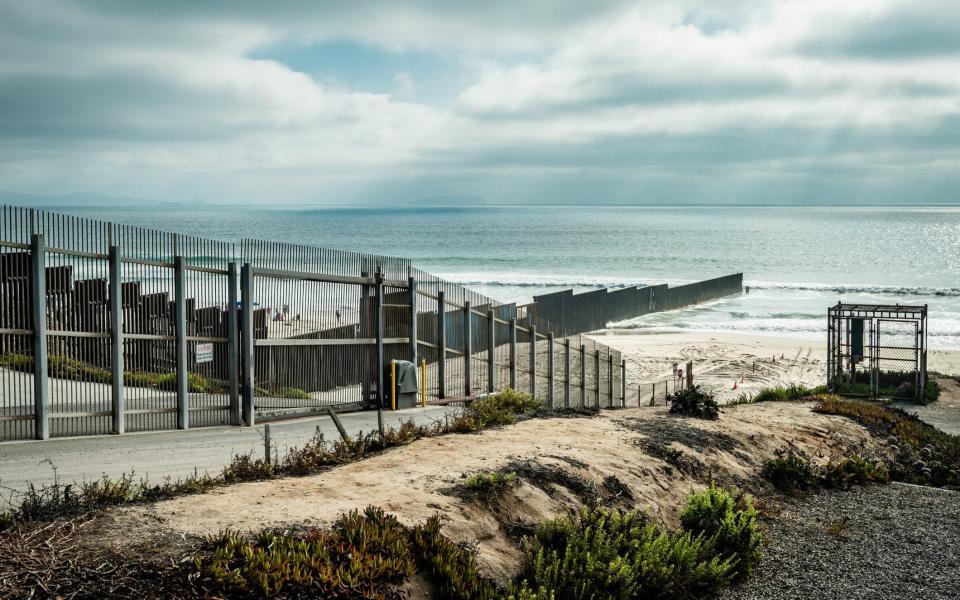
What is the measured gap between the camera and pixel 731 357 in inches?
1489

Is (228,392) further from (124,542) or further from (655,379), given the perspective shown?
(655,379)

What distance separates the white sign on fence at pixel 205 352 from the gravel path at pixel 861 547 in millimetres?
8174

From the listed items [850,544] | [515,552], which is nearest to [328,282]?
[515,552]


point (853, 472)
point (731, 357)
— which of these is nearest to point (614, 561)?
point (853, 472)

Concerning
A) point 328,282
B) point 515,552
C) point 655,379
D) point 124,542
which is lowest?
point 655,379

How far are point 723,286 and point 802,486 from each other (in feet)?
192

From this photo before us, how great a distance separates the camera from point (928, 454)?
15.0 metres

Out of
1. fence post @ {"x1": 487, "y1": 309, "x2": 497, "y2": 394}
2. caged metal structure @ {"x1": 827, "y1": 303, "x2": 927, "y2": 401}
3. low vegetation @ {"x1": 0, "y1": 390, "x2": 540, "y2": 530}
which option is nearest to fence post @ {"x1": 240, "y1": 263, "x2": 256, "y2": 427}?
low vegetation @ {"x1": 0, "y1": 390, "x2": 540, "y2": 530}

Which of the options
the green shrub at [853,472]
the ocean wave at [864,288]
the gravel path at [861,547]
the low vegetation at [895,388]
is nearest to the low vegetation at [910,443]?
the green shrub at [853,472]

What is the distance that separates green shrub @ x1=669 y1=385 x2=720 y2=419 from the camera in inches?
611

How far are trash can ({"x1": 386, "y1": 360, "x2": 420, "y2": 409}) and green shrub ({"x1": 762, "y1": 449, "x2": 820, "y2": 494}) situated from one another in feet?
20.8

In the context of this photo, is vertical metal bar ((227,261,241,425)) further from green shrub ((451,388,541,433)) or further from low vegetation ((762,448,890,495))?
Answer: low vegetation ((762,448,890,495))

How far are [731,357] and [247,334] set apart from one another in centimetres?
2819

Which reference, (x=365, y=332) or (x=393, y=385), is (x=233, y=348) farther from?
(x=393, y=385)
